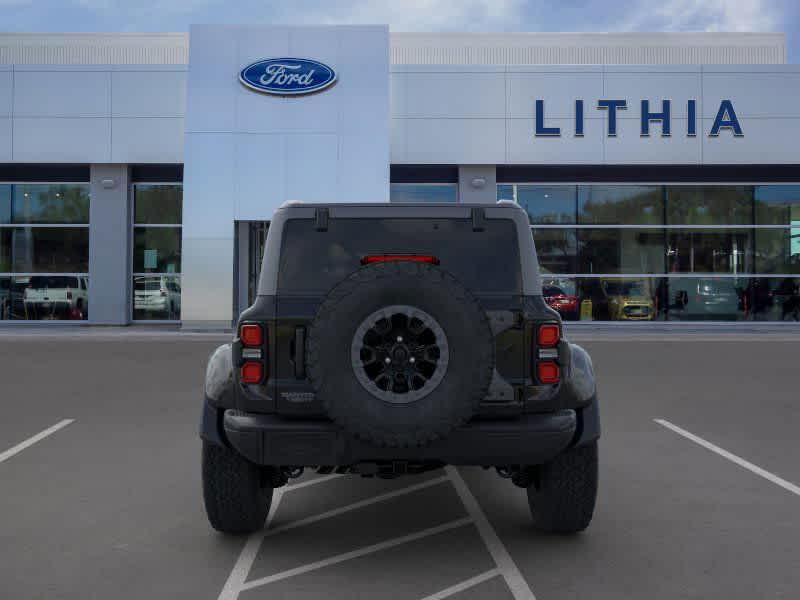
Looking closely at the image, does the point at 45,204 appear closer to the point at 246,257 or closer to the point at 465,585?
the point at 246,257

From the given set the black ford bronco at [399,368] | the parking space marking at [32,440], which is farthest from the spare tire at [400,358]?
the parking space marking at [32,440]

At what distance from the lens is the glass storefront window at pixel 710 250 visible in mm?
26734

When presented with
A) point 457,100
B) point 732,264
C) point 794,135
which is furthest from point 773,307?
point 457,100

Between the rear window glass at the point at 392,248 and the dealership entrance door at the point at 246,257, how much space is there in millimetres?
19805

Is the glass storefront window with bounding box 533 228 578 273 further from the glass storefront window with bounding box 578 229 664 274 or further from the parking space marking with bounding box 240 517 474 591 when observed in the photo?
the parking space marking with bounding box 240 517 474 591

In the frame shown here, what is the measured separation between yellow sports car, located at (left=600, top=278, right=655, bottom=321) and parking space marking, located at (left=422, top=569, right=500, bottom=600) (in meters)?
23.1

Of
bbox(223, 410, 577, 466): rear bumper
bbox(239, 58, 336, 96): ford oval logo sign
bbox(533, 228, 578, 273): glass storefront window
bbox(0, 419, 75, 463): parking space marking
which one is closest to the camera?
bbox(223, 410, 577, 466): rear bumper

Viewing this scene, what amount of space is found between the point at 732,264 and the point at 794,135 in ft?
13.7

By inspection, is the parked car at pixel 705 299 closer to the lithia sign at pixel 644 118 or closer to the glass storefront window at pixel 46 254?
the lithia sign at pixel 644 118

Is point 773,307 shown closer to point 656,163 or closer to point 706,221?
point 706,221

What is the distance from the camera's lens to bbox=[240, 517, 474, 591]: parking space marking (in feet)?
14.0

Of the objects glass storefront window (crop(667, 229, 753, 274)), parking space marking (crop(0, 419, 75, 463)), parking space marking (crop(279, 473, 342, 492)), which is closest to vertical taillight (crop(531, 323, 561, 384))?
parking space marking (crop(279, 473, 342, 492))

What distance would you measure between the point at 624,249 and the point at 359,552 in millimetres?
23321

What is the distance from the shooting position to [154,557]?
4.66 metres
